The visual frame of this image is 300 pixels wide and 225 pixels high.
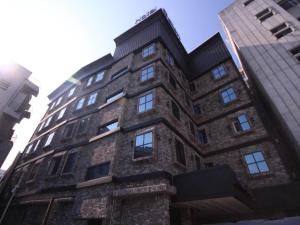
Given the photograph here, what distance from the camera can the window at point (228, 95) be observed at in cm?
1612

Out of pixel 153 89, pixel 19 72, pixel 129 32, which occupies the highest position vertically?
pixel 129 32

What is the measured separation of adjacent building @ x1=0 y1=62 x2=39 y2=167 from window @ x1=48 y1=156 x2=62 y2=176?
5.80 meters

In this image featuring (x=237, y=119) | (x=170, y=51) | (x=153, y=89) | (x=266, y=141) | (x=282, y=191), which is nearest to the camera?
(x=282, y=191)

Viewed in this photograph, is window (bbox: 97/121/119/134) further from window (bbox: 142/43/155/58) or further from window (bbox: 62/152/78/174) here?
window (bbox: 142/43/155/58)

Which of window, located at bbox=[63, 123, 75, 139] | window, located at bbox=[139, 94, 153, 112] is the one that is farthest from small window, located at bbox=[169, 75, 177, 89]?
window, located at bbox=[63, 123, 75, 139]

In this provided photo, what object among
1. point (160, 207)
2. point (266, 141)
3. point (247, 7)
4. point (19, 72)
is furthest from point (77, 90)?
point (247, 7)

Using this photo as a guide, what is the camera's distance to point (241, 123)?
14406 mm

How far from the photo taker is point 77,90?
22.9 meters

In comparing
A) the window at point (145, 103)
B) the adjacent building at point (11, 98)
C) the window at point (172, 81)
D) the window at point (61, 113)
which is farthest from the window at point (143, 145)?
the adjacent building at point (11, 98)

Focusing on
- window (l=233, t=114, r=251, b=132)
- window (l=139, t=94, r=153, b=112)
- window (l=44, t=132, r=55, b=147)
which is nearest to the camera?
window (l=139, t=94, r=153, b=112)

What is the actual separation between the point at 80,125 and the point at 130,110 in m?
6.41

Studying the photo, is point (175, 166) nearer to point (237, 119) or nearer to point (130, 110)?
point (130, 110)

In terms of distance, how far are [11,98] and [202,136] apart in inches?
785

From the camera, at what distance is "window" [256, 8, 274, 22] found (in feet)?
62.2
